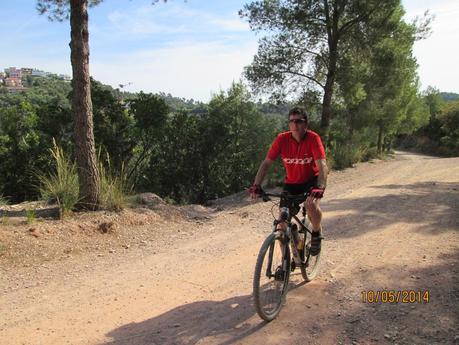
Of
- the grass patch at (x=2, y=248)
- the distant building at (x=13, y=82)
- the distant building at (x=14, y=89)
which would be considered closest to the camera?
the grass patch at (x=2, y=248)

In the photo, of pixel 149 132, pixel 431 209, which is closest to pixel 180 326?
pixel 431 209

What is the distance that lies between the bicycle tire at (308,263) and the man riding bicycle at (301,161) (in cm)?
24

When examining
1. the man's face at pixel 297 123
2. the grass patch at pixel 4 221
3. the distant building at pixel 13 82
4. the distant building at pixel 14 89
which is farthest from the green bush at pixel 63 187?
the distant building at pixel 13 82

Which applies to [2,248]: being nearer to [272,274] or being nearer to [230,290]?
Answer: [230,290]

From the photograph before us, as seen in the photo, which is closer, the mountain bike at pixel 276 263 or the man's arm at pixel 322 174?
the mountain bike at pixel 276 263

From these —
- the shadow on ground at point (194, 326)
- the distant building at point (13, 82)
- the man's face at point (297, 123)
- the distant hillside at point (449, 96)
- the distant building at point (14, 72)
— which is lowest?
the shadow on ground at point (194, 326)

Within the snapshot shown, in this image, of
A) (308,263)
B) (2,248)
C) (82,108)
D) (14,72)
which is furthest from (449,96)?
(2,248)

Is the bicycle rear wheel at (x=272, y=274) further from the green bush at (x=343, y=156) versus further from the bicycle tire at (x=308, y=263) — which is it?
the green bush at (x=343, y=156)

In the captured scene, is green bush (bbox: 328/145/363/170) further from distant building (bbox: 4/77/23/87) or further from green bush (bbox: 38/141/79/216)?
distant building (bbox: 4/77/23/87)

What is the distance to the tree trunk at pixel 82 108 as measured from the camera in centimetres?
713

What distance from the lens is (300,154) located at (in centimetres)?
432

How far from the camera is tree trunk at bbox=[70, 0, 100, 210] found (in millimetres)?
7133

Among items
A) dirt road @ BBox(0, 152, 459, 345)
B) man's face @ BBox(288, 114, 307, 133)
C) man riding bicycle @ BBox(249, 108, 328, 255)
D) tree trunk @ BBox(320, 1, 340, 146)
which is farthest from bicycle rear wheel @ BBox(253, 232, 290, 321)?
tree trunk @ BBox(320, 1, 340, 146)

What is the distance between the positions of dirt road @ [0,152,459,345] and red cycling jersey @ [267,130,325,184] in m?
1.34
